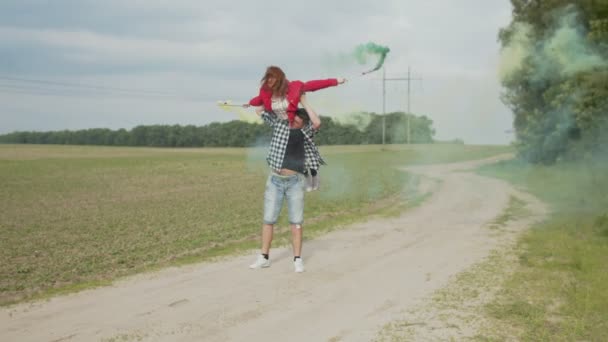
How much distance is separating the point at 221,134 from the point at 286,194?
77.0m

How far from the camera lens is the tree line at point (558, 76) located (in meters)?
18.7

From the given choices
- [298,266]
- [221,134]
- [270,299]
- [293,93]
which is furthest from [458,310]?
[221,134]

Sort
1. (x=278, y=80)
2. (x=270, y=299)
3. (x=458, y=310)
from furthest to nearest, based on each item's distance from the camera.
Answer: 1. (x=278, y=80)
2. (x=270, y=299)
3. (x=458, y=310)

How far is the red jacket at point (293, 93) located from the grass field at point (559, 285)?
393cm

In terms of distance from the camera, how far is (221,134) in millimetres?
85062

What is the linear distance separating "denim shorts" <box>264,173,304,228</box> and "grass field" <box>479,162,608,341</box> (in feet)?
10.8

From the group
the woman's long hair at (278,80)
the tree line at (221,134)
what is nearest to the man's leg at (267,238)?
the woman's long hair at (278,80)

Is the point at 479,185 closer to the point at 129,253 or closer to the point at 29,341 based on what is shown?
the point at 129,253

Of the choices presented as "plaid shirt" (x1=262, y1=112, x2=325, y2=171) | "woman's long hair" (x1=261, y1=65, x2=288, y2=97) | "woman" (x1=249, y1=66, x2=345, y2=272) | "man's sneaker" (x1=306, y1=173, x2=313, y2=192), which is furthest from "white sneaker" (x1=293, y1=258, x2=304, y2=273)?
"woman's long hair" (x1=261, y1=65, x2=288, y2=97)

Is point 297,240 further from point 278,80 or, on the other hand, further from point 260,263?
point 278,80

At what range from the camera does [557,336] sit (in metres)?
5.95

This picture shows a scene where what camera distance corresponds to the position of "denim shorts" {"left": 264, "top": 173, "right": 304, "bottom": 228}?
358 inches

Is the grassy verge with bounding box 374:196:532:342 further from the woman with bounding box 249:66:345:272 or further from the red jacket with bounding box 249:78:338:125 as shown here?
the red jacket with bounding box 249:78:338:125

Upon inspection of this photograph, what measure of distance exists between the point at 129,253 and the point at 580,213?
458 inches
